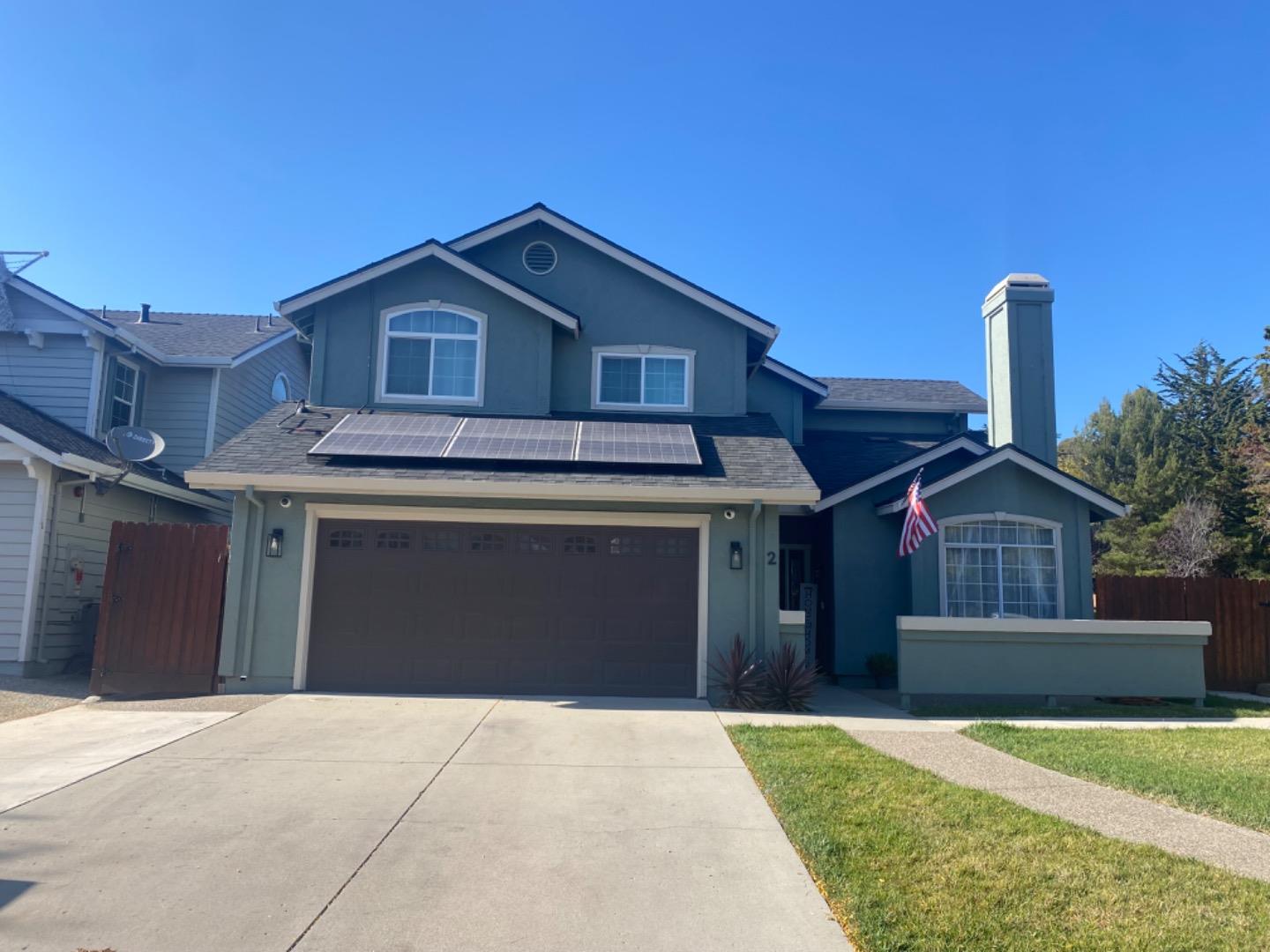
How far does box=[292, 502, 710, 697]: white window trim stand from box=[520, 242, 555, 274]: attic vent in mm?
4936

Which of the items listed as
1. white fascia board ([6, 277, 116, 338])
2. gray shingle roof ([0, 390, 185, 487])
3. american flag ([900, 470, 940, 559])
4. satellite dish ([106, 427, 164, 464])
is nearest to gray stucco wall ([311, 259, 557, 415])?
satellite dish ([106, 427, 164, 464])

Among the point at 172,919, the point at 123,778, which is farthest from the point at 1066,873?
the point at 123,778

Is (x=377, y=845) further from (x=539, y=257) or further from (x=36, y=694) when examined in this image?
(x=539, y=257)

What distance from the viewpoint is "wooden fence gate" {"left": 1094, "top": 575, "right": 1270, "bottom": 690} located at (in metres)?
15.2

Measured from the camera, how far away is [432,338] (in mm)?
14023

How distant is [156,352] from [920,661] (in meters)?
14.5

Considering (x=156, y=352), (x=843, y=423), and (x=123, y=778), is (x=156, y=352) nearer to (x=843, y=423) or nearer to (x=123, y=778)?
(x=123, y=778)

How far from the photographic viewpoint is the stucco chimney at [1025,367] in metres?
15.6

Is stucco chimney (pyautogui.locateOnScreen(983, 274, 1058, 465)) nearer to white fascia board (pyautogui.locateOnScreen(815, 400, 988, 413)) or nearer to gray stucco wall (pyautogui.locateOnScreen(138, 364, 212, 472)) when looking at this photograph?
white fascia board (pyautogui.locateOnScreen(815, 400, 988, 413))

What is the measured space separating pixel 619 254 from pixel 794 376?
4.34 m

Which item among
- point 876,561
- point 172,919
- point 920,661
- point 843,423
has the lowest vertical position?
point 172,919

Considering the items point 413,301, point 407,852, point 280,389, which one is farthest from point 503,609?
point 280,389

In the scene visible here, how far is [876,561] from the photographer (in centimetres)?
1449

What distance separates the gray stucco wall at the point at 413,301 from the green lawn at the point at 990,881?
8.40 meters
